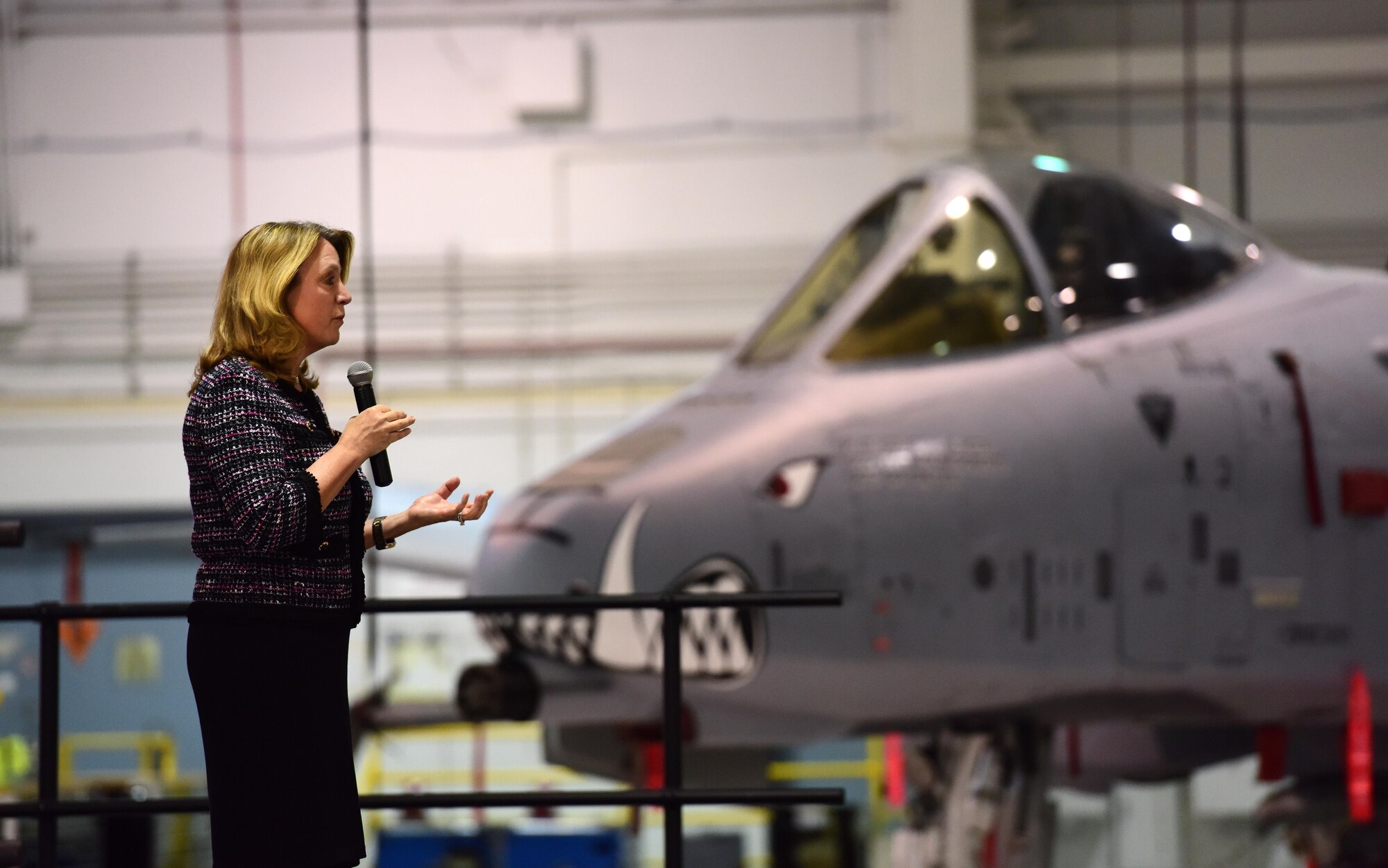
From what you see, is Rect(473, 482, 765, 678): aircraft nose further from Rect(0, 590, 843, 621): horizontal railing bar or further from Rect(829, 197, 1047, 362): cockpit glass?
Rect(0, 590, 843, 621): horizontal railing bar

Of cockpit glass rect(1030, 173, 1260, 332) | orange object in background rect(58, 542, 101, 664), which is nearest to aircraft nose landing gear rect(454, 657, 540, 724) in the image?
cockpit glass rect(1030, 173, 1260, 332)

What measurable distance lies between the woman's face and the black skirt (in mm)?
247

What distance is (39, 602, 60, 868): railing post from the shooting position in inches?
70.8

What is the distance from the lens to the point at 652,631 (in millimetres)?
3041

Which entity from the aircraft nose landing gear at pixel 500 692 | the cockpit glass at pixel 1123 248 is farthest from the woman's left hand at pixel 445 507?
the cockpit glass at pixel 1123 248

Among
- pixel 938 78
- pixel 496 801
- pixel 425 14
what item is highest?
pixel 425 14

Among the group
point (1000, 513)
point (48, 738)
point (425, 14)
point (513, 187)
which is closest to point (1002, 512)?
point (1000, 513)

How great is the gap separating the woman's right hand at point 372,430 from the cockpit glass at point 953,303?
7.45 ft

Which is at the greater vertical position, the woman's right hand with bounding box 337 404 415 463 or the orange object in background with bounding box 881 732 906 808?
the woman's right hand with bounding box 337 404 415 463

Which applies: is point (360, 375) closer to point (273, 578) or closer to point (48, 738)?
point (273, 578)

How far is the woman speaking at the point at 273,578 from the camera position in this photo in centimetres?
113

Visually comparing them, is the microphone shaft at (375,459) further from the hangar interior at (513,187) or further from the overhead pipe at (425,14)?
the overhead pipe at (425,14)

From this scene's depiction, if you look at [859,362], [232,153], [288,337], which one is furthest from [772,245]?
[288,337]

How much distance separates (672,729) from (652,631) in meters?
1.23
